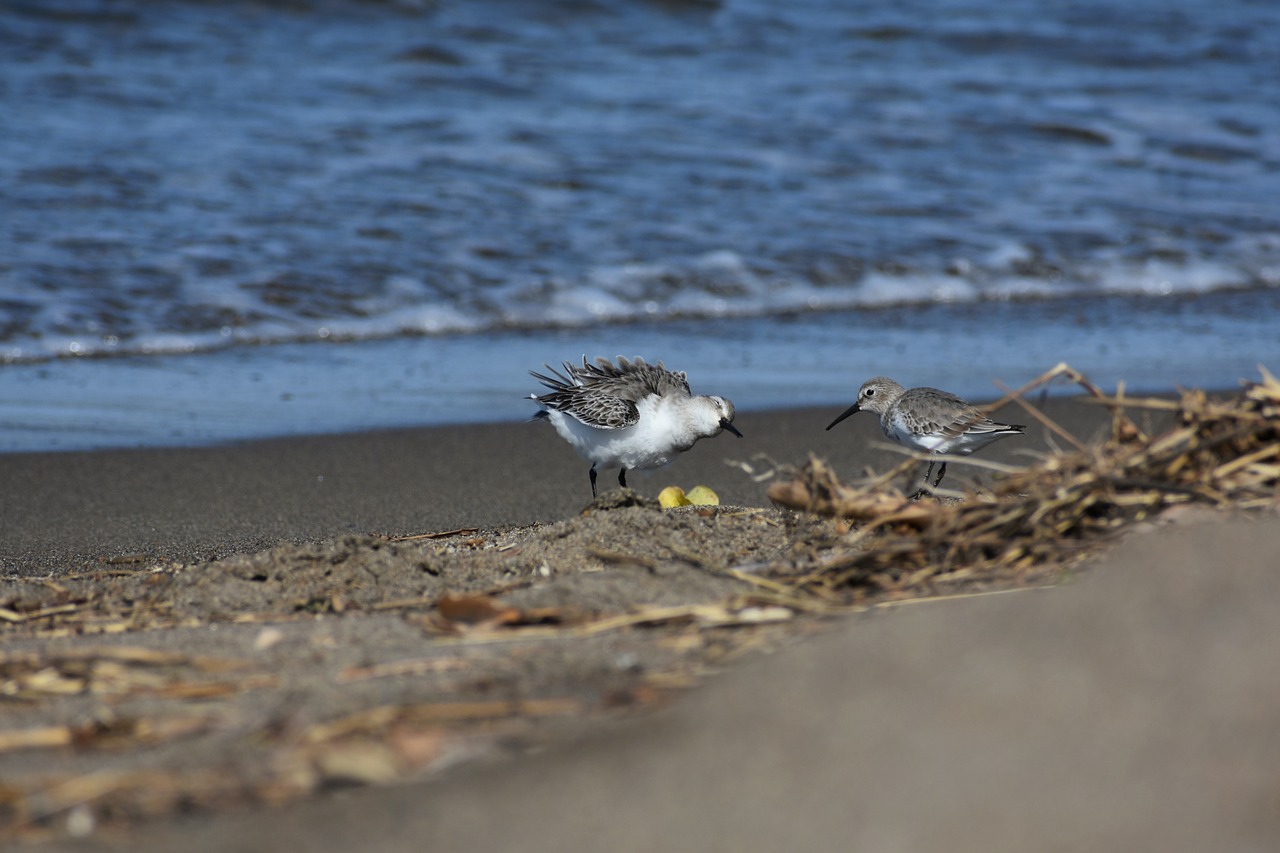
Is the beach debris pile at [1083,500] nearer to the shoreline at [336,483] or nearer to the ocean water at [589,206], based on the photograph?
the shoreline at [336,483]

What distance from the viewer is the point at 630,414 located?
17.8 feet

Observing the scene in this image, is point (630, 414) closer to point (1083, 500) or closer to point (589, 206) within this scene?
point (1083, 500)

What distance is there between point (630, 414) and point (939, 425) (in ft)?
4.18

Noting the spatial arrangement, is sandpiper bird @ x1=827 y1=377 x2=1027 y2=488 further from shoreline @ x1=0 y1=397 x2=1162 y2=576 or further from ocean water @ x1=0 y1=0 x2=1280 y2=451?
ocean water @ x1=0 y1=0 x2=1280 y2=451

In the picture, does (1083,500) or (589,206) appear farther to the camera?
(589,206)

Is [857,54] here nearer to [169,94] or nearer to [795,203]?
[795,203]

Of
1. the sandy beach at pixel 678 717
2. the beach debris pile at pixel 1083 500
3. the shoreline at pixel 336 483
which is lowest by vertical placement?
the shoreline at pixel 336 483

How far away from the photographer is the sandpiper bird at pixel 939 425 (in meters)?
5.46

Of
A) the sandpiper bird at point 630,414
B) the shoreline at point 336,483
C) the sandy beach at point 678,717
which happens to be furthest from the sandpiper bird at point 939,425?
the sandy beach at point 678,717

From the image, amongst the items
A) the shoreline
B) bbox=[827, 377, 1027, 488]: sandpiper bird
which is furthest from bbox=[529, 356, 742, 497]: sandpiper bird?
bbox=[827, 377, 1027, 488]: sandpiper bird

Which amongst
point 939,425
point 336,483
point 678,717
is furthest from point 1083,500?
point 336,483

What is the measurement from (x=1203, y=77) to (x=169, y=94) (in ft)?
36.3

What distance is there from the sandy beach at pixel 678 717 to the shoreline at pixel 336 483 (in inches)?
62.1

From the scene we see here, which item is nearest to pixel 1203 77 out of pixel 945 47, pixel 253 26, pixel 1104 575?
pixel 945 47
